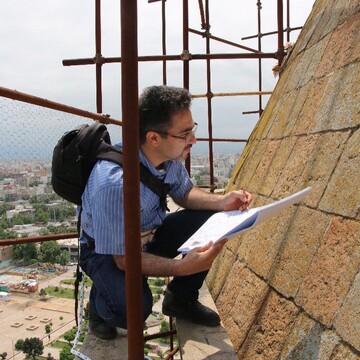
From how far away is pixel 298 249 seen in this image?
1704mm

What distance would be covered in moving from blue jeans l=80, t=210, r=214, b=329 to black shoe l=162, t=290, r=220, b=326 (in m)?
0.04

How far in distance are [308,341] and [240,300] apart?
652mm

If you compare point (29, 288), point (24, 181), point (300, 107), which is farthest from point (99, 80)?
point (29, 288)

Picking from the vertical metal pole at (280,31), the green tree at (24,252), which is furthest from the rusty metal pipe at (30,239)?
the green tree at (24,252)

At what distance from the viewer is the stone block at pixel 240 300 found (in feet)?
5.98

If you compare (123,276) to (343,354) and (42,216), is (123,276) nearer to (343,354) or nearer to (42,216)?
(343,354)

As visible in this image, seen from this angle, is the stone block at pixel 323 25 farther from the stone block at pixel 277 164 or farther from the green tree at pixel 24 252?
the green tree at pixel 24 252

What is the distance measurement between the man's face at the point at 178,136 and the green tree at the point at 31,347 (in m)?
20.2

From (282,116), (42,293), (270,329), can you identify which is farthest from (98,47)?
(42,293)

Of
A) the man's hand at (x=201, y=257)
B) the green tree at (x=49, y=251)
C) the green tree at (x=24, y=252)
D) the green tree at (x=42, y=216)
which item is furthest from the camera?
the green tree at (x=49, y=251)

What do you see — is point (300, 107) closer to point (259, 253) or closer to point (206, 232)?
point (259, 253)

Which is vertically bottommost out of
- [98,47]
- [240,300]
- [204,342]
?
[204,342]

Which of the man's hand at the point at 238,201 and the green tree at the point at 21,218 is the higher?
the man's hand at the point at 238,201

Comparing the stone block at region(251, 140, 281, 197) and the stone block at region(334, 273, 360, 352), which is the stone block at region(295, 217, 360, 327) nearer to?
the stone block at region(334, 273, 360, 352)
